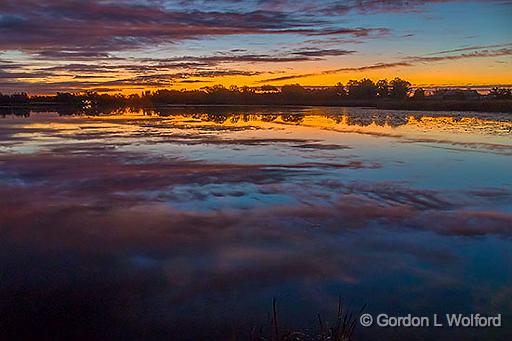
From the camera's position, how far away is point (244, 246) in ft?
23.9

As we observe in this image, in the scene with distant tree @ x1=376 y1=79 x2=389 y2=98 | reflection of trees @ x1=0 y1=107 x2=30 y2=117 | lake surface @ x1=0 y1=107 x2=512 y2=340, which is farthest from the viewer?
distant tree @ x1=376 y1=79 x2=389 y2=98

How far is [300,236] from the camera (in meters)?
7.81

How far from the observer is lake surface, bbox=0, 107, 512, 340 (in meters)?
5.16

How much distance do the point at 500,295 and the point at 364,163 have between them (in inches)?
386

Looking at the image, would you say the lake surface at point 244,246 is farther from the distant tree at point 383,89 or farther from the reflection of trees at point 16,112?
the distant tree at point 383,89

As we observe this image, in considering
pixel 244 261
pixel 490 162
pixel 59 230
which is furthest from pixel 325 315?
pixel 490 162

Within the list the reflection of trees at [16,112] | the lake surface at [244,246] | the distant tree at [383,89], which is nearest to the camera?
the lake surface at [244,246]

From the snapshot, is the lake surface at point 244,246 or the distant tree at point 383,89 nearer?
the lake surface at point 244,246

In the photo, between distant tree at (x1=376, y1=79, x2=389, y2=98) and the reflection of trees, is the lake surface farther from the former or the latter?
distant tree at (x1=376, y1=79, x2=389, y2=98)

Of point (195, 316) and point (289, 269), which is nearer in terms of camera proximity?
point (195, 316)

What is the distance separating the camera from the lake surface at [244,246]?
16.9 feet

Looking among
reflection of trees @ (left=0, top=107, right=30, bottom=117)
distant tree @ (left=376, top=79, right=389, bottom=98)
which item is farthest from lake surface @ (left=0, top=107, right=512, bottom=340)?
distant tree @ (left=376, top=79, right=389, bottom=98)

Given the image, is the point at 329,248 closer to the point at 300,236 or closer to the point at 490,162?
the point at 300,236

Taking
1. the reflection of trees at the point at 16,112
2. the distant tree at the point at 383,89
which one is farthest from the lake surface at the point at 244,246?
the distant tree at the point at 383,89
